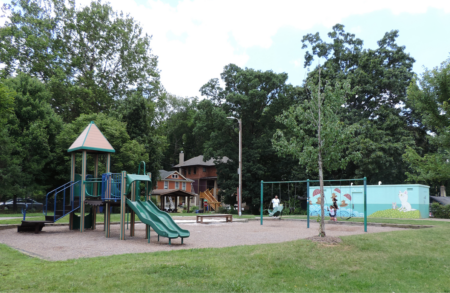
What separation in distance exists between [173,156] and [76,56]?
113ft

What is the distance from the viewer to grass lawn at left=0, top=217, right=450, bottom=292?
641 centimetres

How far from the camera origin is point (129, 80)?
43.8 m

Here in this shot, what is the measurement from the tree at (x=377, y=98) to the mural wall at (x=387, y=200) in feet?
23.0

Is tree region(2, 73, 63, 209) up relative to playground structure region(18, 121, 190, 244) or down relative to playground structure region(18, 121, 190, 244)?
up

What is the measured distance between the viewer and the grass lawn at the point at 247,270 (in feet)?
21.0

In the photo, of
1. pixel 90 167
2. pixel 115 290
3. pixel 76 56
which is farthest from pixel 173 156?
pixel 115 290

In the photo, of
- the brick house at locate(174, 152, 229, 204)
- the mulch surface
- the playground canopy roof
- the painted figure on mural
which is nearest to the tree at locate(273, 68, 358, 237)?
the mulch surface

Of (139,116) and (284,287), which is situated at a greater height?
(139,116)

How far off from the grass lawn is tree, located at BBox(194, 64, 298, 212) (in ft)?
99.5

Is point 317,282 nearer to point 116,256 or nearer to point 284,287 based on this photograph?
point 284,287

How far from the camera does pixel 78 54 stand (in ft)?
135

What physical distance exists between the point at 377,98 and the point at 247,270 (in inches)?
1474

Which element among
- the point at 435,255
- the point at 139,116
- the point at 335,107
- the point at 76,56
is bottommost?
the point at 435,255

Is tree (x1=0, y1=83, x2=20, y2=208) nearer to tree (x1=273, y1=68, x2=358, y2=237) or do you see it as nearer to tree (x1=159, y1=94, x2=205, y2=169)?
tree (x1=273, y1=68, x2=358, y2=237)
